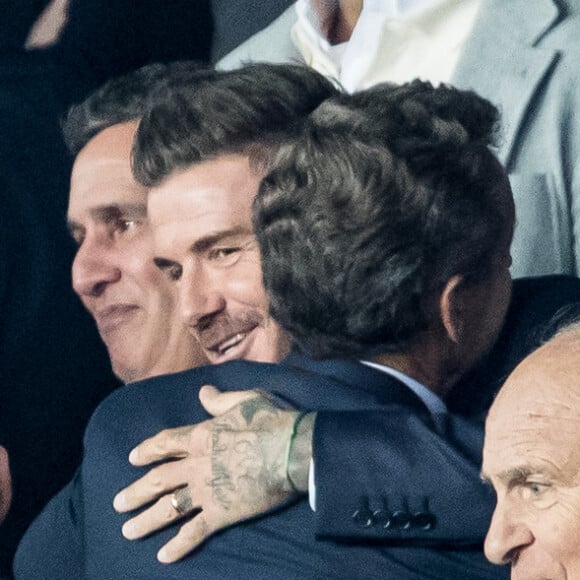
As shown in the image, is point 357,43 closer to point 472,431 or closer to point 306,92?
point 306,92

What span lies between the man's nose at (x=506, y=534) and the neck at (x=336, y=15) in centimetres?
116

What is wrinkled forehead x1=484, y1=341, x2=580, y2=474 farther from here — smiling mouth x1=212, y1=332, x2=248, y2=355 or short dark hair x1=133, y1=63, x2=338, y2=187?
short dark hair x1=133, y1=63, x2=338, y2=187

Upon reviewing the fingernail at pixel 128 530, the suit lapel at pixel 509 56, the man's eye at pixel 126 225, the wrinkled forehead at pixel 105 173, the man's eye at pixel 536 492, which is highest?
the suit lapel at pixel 509 56

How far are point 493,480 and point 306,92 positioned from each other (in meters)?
0.85

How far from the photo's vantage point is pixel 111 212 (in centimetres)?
236

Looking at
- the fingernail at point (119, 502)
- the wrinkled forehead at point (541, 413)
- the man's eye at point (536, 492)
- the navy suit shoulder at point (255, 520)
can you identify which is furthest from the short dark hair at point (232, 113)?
the man's eye at point (536, 492)

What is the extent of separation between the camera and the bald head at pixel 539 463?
1511 millimetres

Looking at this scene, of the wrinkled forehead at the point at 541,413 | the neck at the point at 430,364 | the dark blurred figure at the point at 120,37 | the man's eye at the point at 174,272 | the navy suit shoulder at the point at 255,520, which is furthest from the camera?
the dark blurred figure at the point at 120,37

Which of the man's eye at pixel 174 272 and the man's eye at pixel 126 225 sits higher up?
the man's eye at pixel 126 225

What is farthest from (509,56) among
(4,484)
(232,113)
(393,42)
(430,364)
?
(4,484)

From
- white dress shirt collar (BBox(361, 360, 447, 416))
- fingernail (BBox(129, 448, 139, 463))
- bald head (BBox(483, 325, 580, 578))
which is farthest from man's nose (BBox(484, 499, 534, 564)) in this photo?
fingernail (BBox(129, 448, 139, 463))

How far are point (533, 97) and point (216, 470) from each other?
0.95 metres

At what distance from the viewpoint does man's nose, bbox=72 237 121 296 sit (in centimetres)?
236

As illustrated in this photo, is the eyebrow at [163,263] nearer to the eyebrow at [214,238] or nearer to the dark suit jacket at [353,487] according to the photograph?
the eyebrow at [214,238]
